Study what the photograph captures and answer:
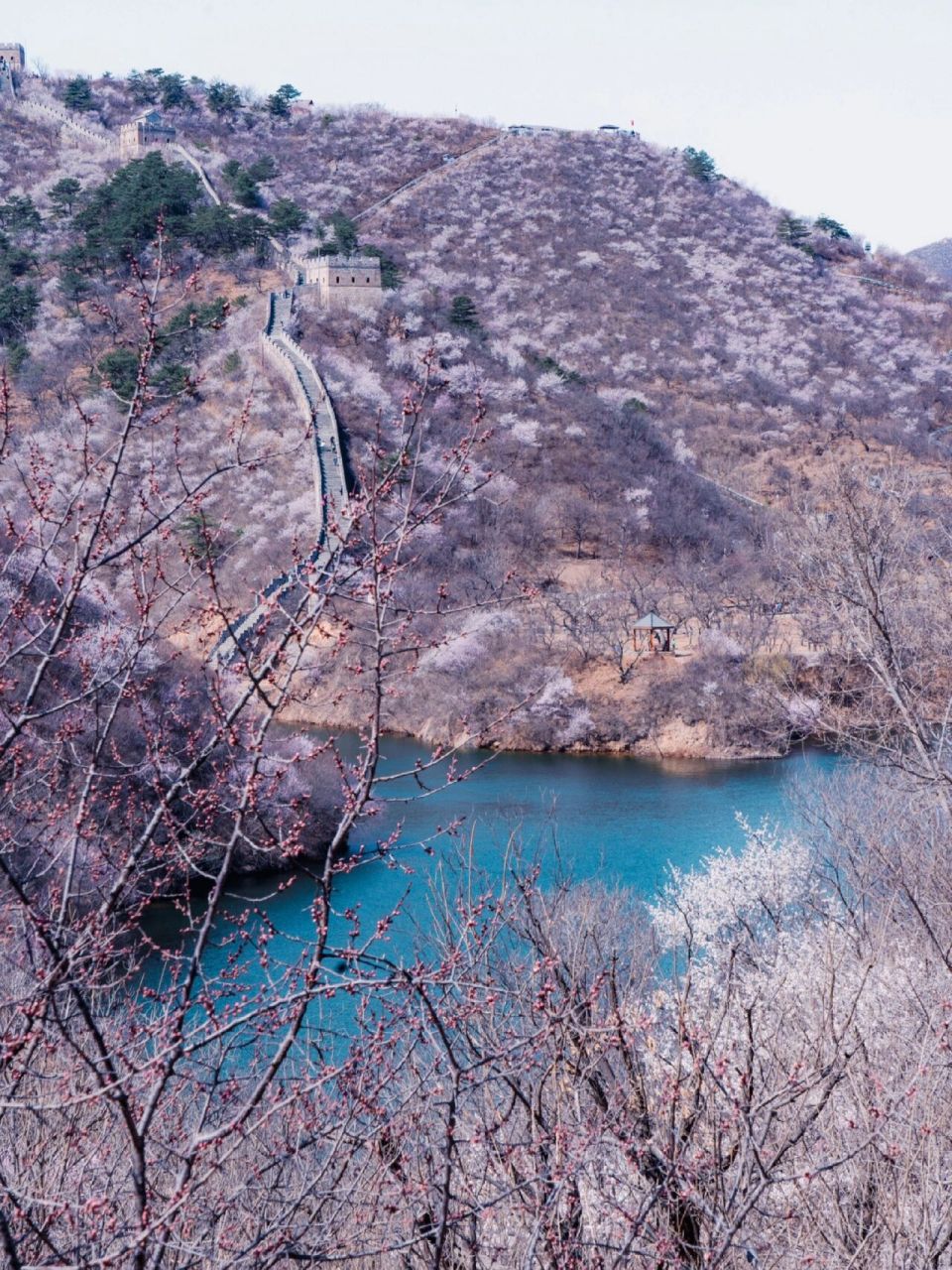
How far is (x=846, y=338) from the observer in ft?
186

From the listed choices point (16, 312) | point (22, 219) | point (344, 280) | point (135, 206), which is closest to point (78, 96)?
point (22, 219)

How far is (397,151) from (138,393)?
67325 mm

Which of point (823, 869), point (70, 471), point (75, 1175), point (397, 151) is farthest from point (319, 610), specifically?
point (397, 151)

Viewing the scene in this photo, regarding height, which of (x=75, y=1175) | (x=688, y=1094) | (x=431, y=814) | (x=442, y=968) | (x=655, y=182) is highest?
(x=655, y=182)

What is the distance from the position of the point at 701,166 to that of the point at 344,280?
111 ft

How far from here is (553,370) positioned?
150ft

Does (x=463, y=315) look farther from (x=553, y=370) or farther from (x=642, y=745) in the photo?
(x=642, y=745)

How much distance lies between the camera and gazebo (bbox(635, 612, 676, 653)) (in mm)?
29141

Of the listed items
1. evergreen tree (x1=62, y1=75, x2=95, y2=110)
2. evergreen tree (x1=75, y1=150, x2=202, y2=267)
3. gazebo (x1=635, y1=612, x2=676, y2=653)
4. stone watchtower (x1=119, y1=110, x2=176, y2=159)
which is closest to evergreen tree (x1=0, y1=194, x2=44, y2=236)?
evergreen tree (x1=75, y1=150, x2=202, y2=267)

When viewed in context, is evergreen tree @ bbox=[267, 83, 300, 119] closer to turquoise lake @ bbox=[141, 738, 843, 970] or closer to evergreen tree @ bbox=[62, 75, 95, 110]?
evergreen tree @ bbox=[62, 75, 95, 110]

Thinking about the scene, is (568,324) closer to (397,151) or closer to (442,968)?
(397,151)

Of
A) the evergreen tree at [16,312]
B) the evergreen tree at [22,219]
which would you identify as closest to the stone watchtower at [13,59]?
the evergreen tree at [22,219]

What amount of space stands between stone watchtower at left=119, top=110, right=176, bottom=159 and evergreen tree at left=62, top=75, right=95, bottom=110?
5.18 m

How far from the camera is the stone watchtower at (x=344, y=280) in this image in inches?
1738
